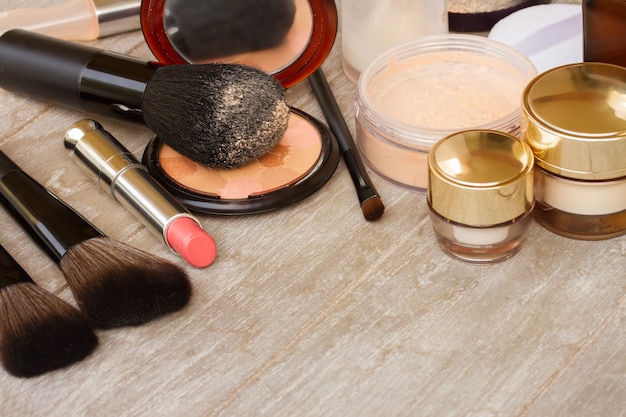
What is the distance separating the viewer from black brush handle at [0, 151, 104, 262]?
2.15 feet

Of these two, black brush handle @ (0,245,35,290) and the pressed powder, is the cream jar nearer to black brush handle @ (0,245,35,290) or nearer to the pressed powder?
the pressed powder

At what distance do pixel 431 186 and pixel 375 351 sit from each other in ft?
0.39

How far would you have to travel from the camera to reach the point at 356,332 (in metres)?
0.61

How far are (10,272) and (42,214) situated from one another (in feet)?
0.19

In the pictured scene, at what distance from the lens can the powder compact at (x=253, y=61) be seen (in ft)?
2.32

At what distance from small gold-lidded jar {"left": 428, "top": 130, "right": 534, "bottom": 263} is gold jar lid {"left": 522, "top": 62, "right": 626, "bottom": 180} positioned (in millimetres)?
17

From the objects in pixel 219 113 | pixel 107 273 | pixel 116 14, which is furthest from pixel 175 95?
pixel 116 14

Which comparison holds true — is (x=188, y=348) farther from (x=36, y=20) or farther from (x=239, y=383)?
(x=36, y=20)

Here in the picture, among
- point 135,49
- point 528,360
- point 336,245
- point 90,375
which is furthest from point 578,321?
point 135,49

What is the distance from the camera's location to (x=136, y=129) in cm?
81

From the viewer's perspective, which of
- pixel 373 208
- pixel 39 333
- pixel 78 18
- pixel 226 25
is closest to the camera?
pixel 39 333

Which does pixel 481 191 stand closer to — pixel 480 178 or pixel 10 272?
pixel 480 178

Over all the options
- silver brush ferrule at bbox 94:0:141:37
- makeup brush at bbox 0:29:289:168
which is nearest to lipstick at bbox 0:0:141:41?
silver brush ferrule at bbox 94:0:141:37

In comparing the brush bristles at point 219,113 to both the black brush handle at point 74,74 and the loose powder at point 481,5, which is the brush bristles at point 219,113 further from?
the loose powder at point 481,5
